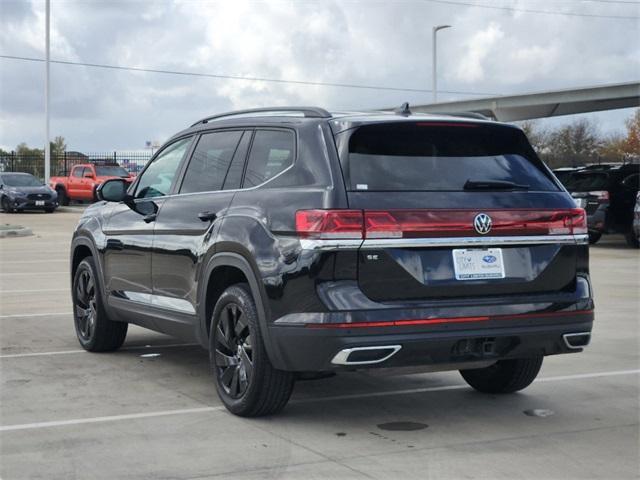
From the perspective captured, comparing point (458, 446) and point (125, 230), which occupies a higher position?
point (125, 230)

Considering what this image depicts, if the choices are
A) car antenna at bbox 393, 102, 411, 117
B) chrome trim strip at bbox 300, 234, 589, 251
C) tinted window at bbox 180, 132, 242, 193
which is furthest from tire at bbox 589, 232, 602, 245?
chrome trim strip at bbox 300, 234, 589, 251

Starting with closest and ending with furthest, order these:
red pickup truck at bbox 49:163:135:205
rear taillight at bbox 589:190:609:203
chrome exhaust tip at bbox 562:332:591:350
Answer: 1. chrome exhaust tip at bbox 562:332:591:350
2. rear taillight at bbox 589:190:609:203
3. red pickup truck at bbox 49:163:135:205

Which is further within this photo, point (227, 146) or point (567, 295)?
point (227, 146)

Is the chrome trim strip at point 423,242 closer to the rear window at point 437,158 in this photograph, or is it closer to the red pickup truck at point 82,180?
the rear window at point 437,158

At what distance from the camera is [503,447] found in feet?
18.6

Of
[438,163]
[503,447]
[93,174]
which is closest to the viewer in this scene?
[503,447]

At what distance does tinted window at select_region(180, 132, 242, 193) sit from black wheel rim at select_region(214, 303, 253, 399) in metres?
0.98

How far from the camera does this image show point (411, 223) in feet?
18.7

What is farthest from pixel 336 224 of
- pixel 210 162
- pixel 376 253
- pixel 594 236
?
pixel 594 236

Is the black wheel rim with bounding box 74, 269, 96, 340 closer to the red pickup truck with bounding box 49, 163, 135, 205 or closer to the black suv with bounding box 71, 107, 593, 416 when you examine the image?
the black suv with bounding box 71, 107, 593, 416

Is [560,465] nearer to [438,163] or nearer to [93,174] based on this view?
[438,163]

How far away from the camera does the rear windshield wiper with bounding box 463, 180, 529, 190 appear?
19.7 ft

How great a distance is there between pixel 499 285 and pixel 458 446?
3.07 ft

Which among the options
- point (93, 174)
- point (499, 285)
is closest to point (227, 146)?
point (499, 285)
